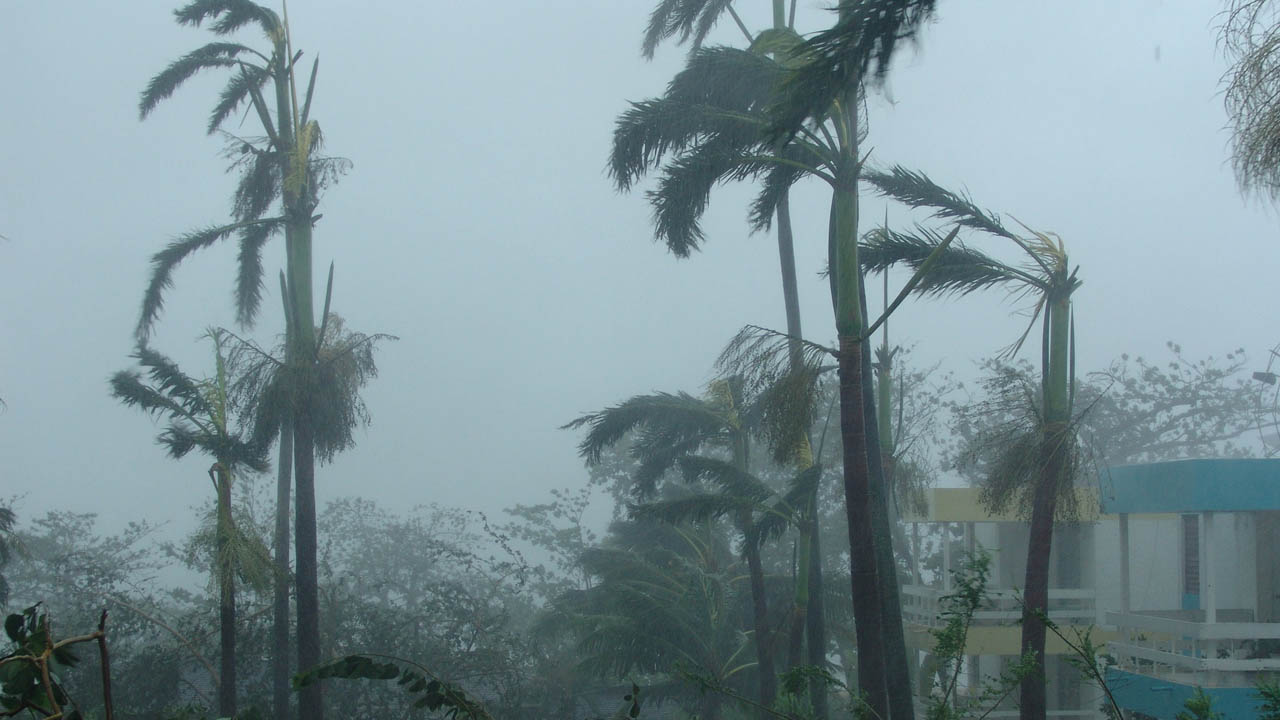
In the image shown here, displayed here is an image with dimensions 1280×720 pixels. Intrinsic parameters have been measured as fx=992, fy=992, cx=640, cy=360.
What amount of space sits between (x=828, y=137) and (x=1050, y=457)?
135 inches

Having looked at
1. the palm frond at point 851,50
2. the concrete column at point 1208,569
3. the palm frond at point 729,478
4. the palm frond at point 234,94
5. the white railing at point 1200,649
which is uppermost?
the palm frond at point 234,94

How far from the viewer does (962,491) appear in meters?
16.7

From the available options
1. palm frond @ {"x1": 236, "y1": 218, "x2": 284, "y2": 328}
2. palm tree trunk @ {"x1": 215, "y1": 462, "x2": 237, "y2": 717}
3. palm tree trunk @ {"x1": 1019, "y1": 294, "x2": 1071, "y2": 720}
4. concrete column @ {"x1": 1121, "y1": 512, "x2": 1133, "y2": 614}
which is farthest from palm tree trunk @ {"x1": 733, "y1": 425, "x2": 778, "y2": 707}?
palm frond @ {"x1": 236, "y1": 218, "x2": 284, "y2": 328}

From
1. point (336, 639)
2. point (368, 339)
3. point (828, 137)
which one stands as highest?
point (828, 137)

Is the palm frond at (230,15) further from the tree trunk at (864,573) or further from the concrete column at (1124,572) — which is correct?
the concrete column at (1124,572)

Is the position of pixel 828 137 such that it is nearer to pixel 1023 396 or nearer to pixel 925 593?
pixel 1023 396

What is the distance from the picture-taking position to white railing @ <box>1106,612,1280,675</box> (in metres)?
10.2

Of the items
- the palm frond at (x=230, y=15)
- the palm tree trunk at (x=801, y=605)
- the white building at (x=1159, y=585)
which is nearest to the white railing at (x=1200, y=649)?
the white building at (x=1159, y=585)

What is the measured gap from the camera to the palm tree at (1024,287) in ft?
29.0

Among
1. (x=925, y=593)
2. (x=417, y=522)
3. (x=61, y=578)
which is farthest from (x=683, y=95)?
(x=417, y=522)

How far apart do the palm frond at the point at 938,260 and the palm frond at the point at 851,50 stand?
201 inches

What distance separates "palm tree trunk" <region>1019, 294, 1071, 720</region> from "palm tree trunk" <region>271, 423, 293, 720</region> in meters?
8.53

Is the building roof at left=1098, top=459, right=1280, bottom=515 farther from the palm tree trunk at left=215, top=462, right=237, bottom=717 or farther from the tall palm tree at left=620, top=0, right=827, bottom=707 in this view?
the palm tree trunk at left=215, top=462, right=237, bottom=717

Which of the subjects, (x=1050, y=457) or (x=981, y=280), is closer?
(x=1050, y=457)
